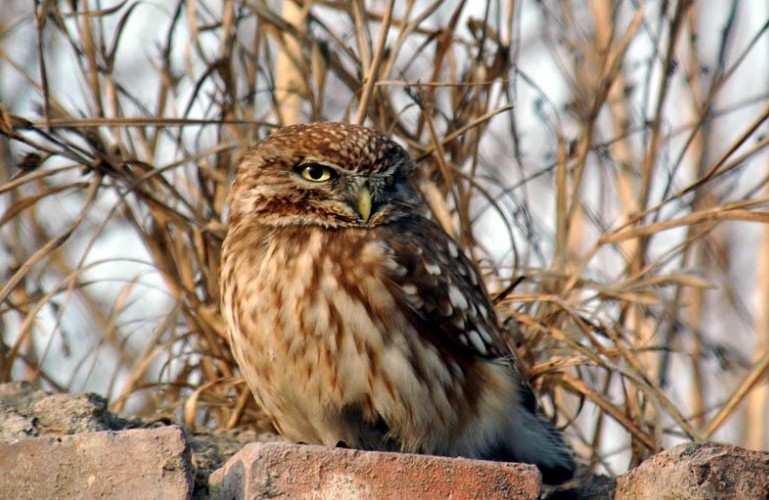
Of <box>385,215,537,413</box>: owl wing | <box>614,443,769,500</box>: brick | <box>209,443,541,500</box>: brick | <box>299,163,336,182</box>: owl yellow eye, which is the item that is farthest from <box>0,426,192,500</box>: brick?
<box>299,163,336,182</box>: owl yellow eye

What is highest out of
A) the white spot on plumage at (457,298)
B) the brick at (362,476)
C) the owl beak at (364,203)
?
the owl beak at (364,203)

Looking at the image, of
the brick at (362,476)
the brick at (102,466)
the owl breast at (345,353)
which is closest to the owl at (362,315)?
the owl breast at (345,353)

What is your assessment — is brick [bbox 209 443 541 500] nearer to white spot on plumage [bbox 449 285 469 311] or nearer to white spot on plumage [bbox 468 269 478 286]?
white spot on plumage [bbox 449 285 469 311]

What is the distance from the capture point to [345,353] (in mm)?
3123

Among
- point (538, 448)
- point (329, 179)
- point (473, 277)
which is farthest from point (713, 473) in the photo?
point (329, 179)

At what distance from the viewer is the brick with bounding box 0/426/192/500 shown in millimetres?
2164

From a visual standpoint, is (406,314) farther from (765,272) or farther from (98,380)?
(765,272)

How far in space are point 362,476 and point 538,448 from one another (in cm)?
123

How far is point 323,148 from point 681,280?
1.13 m

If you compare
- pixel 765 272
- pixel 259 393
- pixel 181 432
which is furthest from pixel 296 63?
pixel 765 272

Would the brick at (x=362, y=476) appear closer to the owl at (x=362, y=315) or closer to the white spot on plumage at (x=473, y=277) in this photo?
the owl at (x=362, y=315)

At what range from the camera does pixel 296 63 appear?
4.16 meters

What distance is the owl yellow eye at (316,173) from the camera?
11.4ft

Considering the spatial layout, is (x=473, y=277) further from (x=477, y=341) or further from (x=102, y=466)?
(x=102, y=466)
